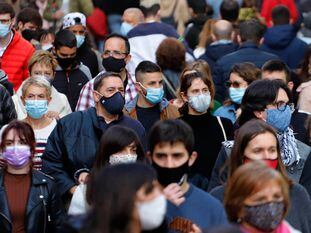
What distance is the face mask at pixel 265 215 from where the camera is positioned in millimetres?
6453

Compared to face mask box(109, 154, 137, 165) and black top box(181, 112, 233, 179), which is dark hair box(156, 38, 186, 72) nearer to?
black top box(181, 112, 233, 179)

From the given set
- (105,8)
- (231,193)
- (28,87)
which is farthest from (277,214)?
(105,8)

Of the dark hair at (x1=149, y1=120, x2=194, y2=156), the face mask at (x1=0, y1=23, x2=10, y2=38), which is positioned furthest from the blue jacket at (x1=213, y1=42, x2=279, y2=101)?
the dark hair at (x1=149, y1=120, x2=194, y2=156)

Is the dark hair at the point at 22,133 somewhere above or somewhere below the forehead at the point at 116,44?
below

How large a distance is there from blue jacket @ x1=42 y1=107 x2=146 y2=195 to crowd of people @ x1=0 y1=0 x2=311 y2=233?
0.04ft

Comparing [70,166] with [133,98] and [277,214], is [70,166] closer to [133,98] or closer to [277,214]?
[133,98]

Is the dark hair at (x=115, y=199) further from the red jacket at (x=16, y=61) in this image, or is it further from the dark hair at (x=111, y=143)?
the red jacket at (x=16, y=61)

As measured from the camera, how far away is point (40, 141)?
10195 mm

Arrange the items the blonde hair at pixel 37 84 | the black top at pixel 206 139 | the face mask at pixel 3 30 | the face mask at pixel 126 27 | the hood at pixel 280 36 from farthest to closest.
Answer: the face mask at pixel 126 27 < the hood at pixel 280 36 < the face mask at pixel 3 30 < the blonde hair at pixel 37 84 < the black top at pixel 206 139

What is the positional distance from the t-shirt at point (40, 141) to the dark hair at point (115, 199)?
4418 mm

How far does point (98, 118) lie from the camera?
9.43 m

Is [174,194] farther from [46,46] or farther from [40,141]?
[46,46]

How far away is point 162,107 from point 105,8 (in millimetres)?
8109

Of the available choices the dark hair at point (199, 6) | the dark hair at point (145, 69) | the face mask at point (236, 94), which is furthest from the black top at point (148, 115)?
the dark hair at point (199, 6)
